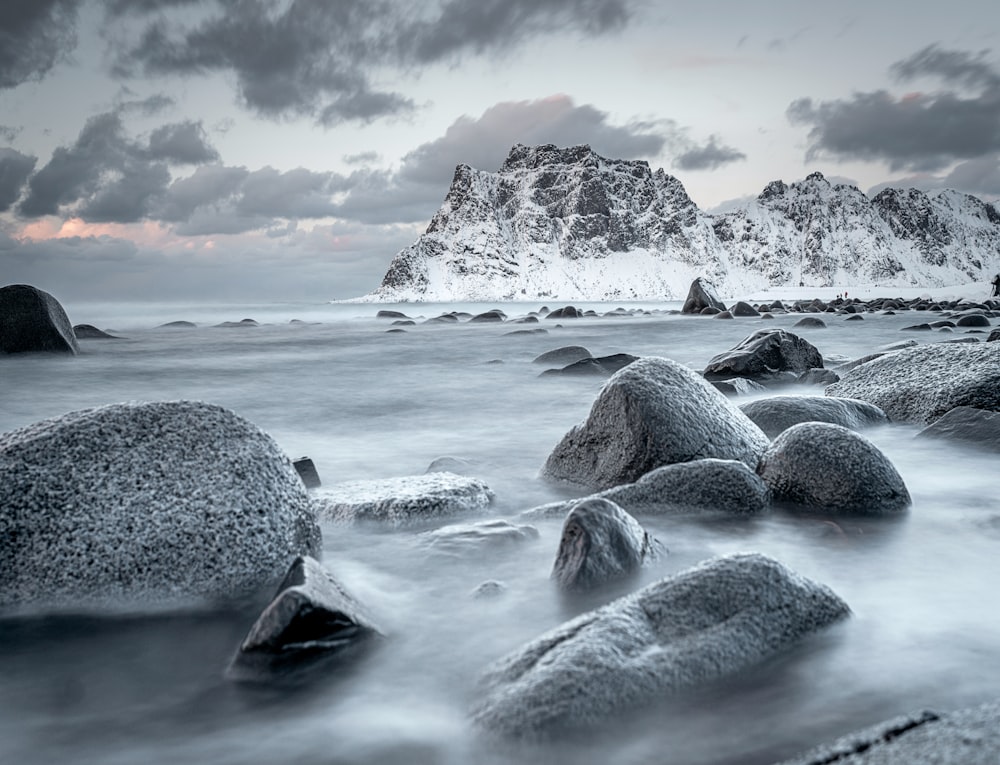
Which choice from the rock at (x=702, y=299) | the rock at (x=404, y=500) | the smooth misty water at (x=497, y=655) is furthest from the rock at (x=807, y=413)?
the rock at (x=702, y=299)

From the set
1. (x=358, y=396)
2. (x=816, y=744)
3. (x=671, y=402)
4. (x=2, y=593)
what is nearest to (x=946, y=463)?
(x=671, y=402)

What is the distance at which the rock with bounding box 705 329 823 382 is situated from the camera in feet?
24.5

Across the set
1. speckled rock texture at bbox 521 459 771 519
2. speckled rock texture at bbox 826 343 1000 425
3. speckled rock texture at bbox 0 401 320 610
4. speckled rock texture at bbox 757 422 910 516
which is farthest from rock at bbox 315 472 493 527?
speckled rock texture at bbox 826 343 1000 425

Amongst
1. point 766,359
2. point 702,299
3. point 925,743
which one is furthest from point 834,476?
point 702,299

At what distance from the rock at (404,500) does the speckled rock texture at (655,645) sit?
4.51 feet

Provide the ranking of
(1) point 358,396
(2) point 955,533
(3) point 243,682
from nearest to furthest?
(3) point 243,682
(2) point 955,533
(1) point 358,396

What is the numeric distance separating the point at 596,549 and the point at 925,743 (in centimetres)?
123

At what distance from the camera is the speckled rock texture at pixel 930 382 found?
4891 mm

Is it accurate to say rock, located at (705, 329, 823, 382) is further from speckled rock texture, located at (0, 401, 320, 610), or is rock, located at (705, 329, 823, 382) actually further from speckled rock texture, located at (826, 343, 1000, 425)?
speckled rock texture, located at (0, 401, 320, 610)

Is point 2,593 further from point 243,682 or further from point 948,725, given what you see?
point 948,725

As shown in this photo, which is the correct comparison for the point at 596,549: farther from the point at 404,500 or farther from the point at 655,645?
the point at 404,500

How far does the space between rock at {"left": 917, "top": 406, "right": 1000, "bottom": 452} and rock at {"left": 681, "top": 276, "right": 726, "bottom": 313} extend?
2137cm

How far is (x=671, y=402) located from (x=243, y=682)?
2413 millimetres

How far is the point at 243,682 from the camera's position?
6.21 feet
